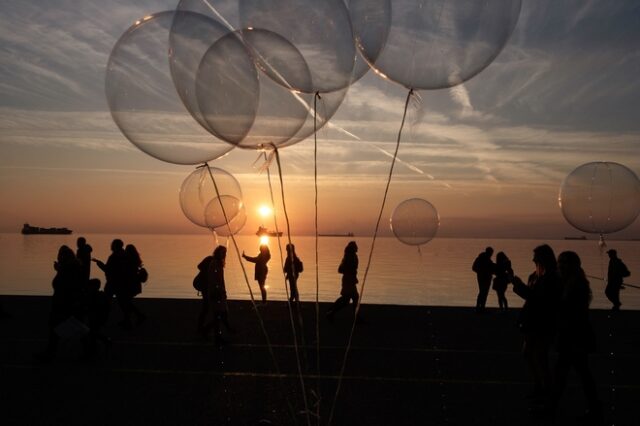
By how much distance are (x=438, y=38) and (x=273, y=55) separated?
1443 mm

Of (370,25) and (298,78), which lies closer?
(370,25)

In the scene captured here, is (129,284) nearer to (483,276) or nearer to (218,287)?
(218,287)

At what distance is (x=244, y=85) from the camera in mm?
5500

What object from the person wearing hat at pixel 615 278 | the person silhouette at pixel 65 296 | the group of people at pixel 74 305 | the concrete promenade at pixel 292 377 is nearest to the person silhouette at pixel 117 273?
the concrete promenade at pixel 292 377

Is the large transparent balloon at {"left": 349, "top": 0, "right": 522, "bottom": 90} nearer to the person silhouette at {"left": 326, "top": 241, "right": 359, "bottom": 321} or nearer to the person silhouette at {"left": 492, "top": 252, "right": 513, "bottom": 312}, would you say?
the person silhouette at {"left": 326, "top": 241, "right": 359, "bottom": 321}

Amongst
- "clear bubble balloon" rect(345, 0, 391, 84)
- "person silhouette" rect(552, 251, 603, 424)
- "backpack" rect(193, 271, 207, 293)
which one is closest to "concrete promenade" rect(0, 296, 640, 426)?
"person silhouette" rect(552, 251, 603, 424)

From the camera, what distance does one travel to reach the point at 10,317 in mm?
14367

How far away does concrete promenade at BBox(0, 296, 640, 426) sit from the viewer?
6.88 m

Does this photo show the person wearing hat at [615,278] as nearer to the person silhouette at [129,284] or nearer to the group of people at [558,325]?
the group of people at [558,325]

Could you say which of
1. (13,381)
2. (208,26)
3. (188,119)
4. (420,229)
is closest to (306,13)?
(208,26)

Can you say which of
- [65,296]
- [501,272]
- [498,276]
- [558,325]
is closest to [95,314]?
[65,296]

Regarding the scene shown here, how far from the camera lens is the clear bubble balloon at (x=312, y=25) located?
5309 mm

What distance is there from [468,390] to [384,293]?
27.4m

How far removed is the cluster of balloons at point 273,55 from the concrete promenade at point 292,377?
7.50 ft
